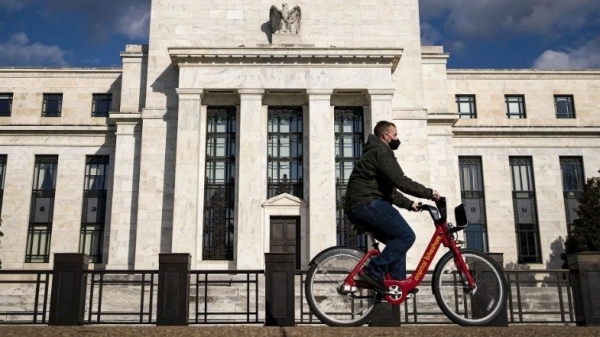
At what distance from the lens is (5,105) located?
3766cm

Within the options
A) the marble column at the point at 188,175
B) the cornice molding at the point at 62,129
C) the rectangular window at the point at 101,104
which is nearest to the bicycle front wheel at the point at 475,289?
the marble column at the point at 188,175

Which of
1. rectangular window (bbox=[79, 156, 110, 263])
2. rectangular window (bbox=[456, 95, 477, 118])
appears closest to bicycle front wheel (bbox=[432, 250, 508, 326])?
rectangular window (bbox=[79, 156, 110, 263])

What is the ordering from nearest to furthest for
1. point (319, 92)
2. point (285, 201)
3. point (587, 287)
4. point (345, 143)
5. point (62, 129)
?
1. point (587, 287)
2. point (285, 201)
3. point (319, 92)
4. point (345, 143)
5. point (62, 129)

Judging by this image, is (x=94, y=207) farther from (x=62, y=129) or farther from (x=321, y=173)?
(x=321, y=173)

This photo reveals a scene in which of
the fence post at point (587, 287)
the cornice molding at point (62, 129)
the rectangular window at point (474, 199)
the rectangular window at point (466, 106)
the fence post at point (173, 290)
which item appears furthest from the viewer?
the rectangular window at point (466, 106)

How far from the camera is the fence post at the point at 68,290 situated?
12008 millimetres

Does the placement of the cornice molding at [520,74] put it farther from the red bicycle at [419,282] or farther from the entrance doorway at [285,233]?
the red bicycle at [419,282]

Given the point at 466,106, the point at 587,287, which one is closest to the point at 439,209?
the point at 587,287

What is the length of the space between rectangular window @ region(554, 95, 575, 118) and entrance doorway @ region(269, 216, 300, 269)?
19.4 meters

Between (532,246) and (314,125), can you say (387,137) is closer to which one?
(314,125)

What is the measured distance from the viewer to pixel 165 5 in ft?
110

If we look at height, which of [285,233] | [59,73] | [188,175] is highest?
[59,73]

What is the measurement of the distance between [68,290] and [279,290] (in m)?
4.19

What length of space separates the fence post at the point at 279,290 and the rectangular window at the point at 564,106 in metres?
32.0
